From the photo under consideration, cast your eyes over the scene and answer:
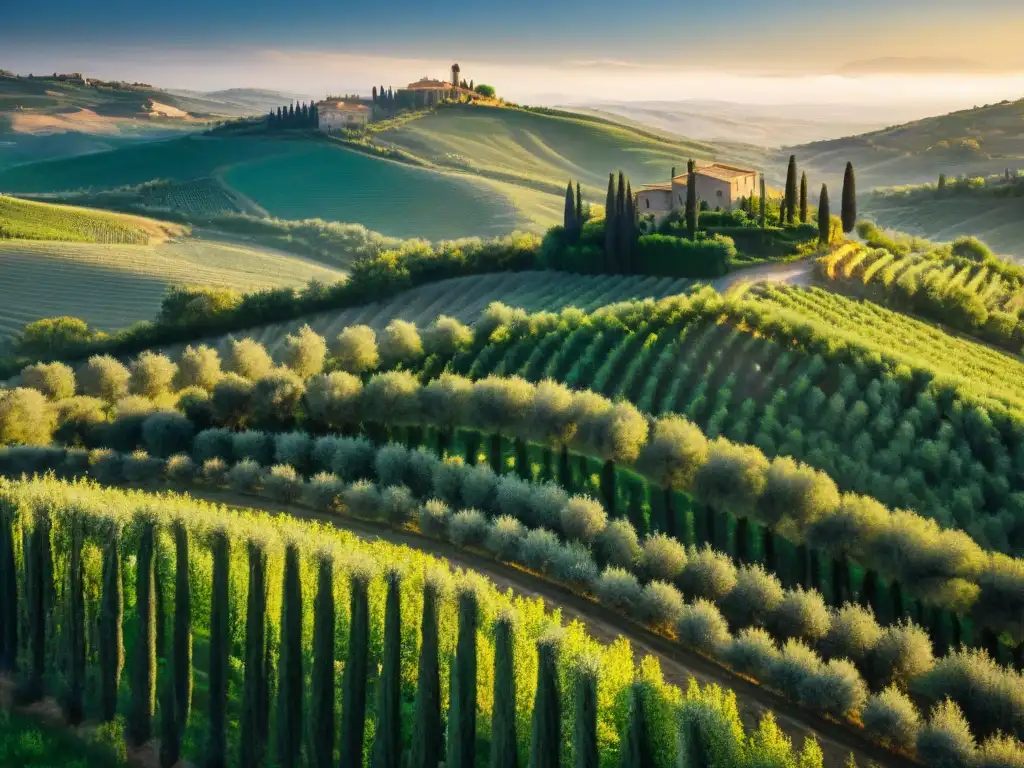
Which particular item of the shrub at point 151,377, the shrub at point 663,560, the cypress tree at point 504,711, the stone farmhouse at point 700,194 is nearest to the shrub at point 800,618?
the shrub at point 663,560

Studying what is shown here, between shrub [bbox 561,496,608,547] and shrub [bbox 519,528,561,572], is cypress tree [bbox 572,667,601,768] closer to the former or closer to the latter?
shrub [bbox 519,528,561,572]

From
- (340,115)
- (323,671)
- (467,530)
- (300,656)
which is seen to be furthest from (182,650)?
(340,115)

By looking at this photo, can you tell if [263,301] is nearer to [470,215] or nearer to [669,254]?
[669,254]

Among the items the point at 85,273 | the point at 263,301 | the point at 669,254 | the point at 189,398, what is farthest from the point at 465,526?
the point at 85,273

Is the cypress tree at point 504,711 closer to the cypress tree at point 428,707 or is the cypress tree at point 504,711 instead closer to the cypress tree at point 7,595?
the cypress tree at point 428,707

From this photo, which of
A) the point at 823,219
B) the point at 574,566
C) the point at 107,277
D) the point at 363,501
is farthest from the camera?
the point at 107,277

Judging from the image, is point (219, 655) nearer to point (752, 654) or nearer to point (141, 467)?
point (752, 654)
